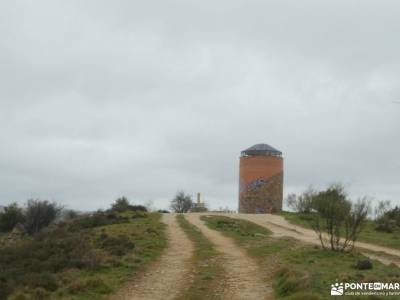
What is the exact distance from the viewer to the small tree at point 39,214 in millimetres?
45500

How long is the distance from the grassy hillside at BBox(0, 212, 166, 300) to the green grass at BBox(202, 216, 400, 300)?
4241 mm

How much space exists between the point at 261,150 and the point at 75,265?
151ft

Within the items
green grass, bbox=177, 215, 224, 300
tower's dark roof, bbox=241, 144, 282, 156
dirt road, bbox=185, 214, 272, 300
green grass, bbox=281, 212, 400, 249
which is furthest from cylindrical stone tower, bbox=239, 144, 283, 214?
dirt road, bbox=185, 214, 272, 300

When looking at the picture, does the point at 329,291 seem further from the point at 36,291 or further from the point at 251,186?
the point at 251,186

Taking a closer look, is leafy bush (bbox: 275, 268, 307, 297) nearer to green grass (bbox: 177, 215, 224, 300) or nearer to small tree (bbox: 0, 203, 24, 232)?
green grass (bbox: 177, 215, 224, 300)

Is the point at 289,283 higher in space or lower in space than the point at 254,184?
lower

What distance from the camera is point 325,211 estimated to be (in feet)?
71.5

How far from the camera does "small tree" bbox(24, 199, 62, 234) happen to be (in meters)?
45.5

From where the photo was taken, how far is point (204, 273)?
53.6 ft

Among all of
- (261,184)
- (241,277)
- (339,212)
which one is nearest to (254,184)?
(261,184)

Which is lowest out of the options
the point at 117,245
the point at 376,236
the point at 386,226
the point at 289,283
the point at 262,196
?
the point at 289,283

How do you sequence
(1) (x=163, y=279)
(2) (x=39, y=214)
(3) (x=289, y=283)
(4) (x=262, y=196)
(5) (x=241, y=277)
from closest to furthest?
(3) (x=289, y=283) < (1) (x=163, y=279) < (5) (x=241, y=277) < (2) (x=39, y=214) < (4) (x=262, y=196)

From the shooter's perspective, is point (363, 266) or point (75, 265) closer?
point (363, 266)
